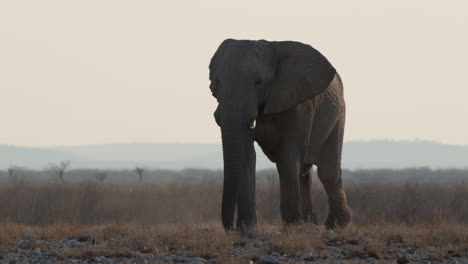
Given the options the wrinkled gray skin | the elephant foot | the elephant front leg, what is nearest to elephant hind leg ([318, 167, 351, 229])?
the elephant foot

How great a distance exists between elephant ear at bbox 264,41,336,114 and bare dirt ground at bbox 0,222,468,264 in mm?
1974

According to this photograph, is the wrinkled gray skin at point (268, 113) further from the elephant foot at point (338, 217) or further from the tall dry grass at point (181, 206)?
the tall dry grass at point (181, 206)

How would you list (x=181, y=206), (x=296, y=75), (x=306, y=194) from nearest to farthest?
(x=296, y=75) → (x=306, y=194) → (x=181, y=206)

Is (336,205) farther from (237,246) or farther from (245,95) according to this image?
(237,246)

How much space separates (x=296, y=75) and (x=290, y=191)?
1858 mm

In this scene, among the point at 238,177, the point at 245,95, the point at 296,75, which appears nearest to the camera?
the point at 245,95

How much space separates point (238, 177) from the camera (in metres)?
15.3

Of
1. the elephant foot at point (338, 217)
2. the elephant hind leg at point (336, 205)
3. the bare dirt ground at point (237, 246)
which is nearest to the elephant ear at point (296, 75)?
the bare dirt ground at point (237, 246)

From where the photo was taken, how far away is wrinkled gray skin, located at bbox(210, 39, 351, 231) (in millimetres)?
15141

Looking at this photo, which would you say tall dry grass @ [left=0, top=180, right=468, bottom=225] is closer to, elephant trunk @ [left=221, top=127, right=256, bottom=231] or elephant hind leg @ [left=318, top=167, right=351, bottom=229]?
elephant hind leg @ [left=318, top=167, right=351, bottom=229]

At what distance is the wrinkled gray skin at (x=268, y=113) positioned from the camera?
49.7ft

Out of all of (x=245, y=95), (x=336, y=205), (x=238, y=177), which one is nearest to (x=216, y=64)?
(x=245, y=95)

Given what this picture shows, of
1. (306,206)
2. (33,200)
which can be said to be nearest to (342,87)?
(306,206)

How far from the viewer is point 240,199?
1530 centimetres
